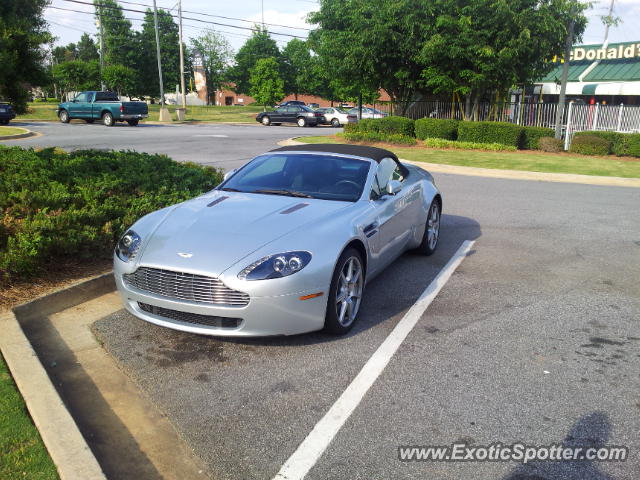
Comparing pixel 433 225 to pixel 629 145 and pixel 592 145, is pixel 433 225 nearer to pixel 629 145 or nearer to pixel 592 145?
pixel 592 145

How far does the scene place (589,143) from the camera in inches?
806

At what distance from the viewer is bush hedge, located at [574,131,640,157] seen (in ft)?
65.1

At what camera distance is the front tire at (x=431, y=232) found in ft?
22.8

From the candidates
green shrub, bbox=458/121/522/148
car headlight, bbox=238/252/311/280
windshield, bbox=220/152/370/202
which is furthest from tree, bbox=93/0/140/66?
car headlight, bbox=238/252/311/280

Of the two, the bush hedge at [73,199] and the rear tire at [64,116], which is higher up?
the bush hedge at [73,199]

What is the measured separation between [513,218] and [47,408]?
8043 mm

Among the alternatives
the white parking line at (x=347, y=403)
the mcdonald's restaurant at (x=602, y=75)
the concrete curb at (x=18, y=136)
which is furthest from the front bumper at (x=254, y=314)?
the mcdonald's restaurant at (x=602, y=75)

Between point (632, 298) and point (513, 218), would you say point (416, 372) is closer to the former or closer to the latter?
point (632, 298)

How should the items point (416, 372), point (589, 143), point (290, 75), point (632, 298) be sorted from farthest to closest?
point (290, 75) < point (589, 143) < point (632, 298) < point (416, 372)

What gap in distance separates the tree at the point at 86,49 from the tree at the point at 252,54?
42916 mm

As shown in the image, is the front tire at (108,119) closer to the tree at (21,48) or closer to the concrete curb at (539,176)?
the concrete curb at (539,176)

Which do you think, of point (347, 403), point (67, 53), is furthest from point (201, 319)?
point (67, 53)

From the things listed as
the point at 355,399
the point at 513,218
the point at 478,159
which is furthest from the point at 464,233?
the point at 478,159

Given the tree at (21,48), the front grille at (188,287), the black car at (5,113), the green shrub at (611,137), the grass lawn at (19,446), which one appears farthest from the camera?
the black car at (5,113)
